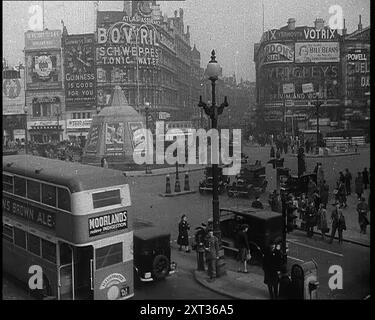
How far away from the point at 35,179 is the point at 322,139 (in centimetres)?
1485

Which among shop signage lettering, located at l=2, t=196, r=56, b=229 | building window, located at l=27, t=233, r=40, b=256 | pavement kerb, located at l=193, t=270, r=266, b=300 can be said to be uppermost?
shop signage lettering, located at l=2, t=196, r=56, b=229

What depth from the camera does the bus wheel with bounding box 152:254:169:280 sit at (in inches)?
391

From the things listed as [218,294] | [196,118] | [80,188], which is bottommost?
[218,294]

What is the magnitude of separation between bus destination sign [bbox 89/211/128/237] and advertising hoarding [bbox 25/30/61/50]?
6.24 meters

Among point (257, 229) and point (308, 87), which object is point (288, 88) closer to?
point (308, 87)

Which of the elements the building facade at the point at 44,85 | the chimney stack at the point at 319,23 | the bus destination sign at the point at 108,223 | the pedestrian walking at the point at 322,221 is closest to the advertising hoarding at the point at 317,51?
the chimney stack at the point at 319,23

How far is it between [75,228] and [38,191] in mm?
1537

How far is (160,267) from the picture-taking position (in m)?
10.0

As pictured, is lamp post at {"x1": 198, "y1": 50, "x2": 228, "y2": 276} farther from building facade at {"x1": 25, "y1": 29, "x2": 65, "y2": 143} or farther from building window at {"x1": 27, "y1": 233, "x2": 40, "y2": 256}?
building facade at {"x1": 25, "y1": 29, "x2": 65, "y2": 143}

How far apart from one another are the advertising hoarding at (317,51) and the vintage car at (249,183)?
5565mm

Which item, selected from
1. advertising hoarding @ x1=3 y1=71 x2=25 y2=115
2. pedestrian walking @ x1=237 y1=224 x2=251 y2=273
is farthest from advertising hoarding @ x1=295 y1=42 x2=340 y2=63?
advertising hoarding @ x1=3 y1=71 x2=25 y2=115
